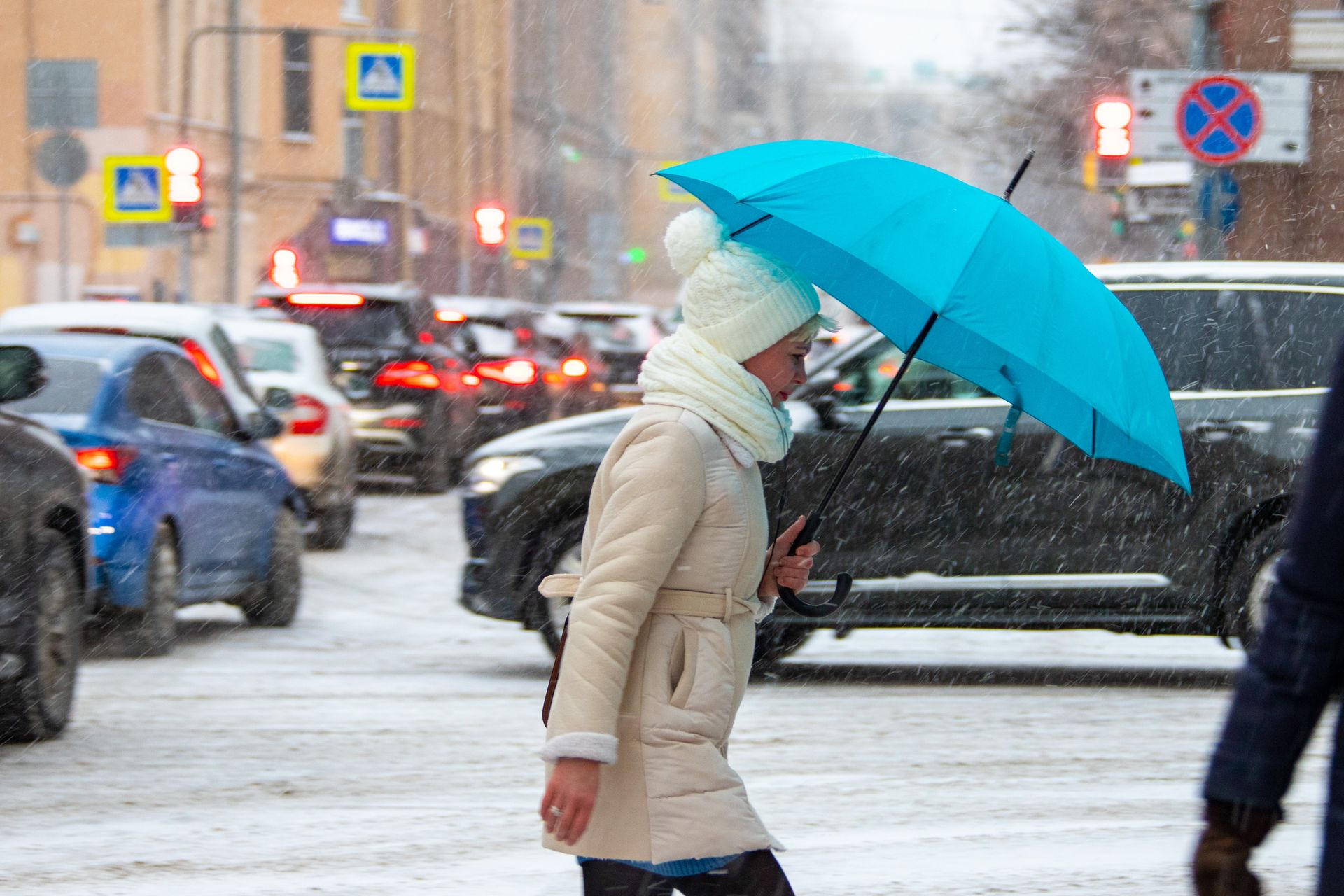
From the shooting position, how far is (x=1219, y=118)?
15.4 meters

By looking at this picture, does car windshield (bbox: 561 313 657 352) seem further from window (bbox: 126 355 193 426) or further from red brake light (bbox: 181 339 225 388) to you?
window (bbox: 126 355 193 426)

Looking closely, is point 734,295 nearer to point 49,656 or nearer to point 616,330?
point 49,656

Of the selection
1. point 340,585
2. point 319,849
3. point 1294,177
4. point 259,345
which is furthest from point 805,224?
point 1294,177

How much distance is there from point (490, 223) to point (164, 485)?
31911mm

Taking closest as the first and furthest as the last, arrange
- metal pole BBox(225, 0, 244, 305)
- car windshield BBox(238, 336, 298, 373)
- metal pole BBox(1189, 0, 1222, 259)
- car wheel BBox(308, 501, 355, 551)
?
1. car wheel BBox(308, 501, 355, 551)
2. car windshield BBox(238, 336, 298, 373)
3. metal pole BBox(1189, 0, 1222, 259)
4. metal pole BBox(225, 0, 244, 305)

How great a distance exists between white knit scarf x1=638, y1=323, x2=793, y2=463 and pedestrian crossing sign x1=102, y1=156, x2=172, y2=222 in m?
19.2

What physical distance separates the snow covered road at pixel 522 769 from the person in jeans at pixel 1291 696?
3320 mm

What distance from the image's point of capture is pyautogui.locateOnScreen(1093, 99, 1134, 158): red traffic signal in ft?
67.3

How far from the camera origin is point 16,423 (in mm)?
7441

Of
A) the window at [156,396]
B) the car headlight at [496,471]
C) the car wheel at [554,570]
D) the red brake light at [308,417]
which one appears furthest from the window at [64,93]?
the car wheel at [554,570]

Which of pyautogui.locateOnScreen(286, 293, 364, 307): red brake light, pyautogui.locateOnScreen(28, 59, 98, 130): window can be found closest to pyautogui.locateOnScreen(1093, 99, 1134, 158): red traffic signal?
pyautogui.locateOnScreen(286, 293, 364, 307): red brake light

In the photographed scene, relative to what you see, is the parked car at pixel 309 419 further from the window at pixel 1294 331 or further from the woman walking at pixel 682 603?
the woman walking at pixel 682 603

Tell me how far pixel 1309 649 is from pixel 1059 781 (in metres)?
5.00

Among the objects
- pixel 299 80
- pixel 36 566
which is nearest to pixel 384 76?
pixel 299 80
